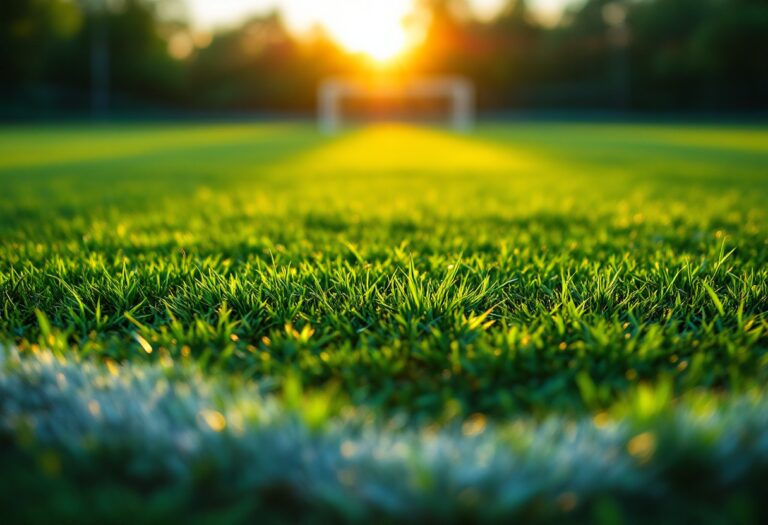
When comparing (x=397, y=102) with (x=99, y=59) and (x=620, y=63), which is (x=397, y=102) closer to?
(x=620, y=63)

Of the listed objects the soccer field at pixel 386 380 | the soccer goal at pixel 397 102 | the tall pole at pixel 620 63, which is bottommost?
the soccer field at pixel 386 380

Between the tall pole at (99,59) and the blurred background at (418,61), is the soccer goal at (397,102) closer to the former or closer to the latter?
the blurred background at (418,61)

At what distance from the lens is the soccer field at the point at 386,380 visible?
958 mm

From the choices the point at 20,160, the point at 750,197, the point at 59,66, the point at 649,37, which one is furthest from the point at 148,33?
the point at 750,197

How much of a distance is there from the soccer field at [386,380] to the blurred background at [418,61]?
133 feet

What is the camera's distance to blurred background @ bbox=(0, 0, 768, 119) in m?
36.8

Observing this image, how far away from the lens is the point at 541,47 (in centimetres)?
4338

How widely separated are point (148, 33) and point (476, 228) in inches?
1843

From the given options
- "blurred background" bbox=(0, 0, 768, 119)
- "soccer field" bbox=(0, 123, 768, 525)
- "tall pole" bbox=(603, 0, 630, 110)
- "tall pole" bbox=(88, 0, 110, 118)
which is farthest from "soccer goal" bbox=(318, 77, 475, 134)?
"soccer field" bbox=(0, 123, 768, 525)

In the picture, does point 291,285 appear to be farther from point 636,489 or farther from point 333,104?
point 333,104

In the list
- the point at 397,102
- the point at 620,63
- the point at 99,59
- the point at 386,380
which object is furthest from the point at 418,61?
the point at 386,380

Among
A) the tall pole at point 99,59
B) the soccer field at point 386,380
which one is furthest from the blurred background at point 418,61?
the soccer field at point 386,380

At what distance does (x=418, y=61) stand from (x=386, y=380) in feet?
153

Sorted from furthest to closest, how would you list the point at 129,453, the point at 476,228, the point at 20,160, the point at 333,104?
the point at 333,104 < the point at 20,160 < the point at 476,228 < the point at 129,453
